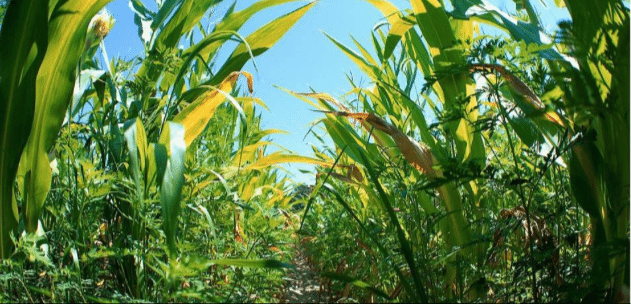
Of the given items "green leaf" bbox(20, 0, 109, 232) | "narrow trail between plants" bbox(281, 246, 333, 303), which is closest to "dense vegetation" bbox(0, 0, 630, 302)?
"green leaf" bbox(20, 0, 109, 232)

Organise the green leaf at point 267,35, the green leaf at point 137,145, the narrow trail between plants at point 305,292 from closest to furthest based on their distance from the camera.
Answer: the green leaf at point 137,145
the green leaf at point 267,35
the narrow trail between plants at point 305,292

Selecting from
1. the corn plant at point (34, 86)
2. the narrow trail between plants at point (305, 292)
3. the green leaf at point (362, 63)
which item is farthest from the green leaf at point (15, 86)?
the narrow trail between plants at point (305, 292)

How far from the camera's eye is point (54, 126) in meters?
1.23

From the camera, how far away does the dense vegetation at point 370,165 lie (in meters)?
0.81

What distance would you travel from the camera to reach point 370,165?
1117 millimetres

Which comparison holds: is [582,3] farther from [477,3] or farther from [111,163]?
[111,163]

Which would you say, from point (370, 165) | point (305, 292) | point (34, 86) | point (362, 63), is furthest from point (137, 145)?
point (305, 292)

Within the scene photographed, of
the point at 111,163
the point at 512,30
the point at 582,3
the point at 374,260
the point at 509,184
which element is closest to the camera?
the point at 509,184

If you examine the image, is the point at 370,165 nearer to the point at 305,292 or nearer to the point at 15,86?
the point at 15,86

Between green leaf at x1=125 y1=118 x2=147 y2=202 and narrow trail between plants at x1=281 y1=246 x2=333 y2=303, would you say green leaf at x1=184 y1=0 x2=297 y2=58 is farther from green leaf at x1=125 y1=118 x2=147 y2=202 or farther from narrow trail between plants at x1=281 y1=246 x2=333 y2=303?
narrow trail between plants at x1=281 y1=246 x2=333 y2=303

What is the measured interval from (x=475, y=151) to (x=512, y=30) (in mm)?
288

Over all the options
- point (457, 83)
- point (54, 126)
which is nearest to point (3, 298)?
point (54, 126)

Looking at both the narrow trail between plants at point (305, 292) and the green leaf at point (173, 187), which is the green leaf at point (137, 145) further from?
the narrow trail between plants at point (305, 292)

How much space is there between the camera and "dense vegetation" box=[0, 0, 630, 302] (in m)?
0.81
